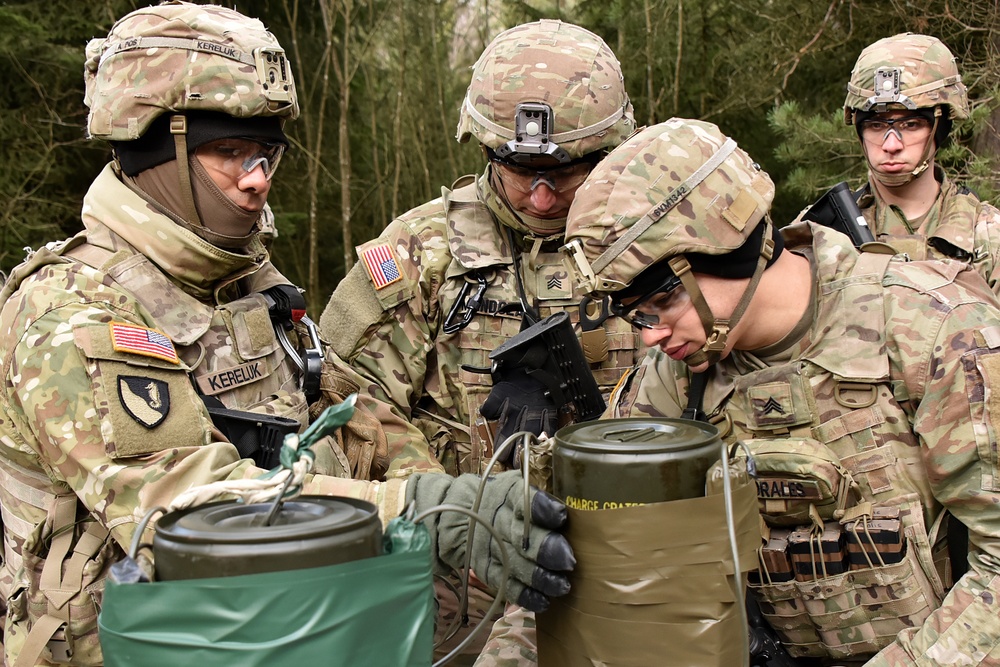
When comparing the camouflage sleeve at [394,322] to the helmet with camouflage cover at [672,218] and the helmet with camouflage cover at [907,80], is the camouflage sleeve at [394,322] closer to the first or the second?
the helmet with camouflage cover at [672,218]

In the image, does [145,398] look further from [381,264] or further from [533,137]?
[533,137]

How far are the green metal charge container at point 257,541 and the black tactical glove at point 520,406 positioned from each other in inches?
68.1

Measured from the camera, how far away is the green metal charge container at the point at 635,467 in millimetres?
2051

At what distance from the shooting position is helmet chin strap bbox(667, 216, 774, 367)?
2.65m

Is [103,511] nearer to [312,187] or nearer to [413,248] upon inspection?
[413,248]

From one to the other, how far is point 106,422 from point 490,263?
1866mm

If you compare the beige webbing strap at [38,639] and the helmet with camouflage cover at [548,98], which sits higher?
the helmet with camouflage cover at [548,98]

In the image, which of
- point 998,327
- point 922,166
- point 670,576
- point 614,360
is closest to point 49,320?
point 670,576

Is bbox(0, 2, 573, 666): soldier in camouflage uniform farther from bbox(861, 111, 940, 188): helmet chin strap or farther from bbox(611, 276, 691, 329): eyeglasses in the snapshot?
bbox(861, 111, 940, 188): helmet chin strap

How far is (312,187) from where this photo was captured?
8.34m

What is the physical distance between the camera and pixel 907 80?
583 cm

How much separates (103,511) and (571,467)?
4.30ft

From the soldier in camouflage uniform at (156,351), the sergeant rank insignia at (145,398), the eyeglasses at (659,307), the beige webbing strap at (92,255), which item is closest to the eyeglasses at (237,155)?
the soldier in camouflage uniform at (156,351)

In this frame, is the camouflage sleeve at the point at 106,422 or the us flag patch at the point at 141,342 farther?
the us flag patch at the point at 141,342
